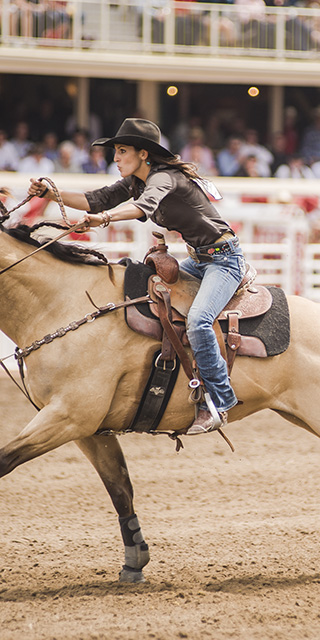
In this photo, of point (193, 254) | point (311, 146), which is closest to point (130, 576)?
point (193, 254)

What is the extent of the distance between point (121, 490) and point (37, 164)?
10.1 m

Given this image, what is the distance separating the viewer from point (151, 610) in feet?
13.2

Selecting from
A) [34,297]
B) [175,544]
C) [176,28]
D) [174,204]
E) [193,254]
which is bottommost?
[175,544]

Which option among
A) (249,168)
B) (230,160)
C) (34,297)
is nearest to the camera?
(34,297)

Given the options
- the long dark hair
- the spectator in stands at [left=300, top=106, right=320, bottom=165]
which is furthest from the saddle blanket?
the spectator in stands at [left=300, top=106, right=320, bottom=165]

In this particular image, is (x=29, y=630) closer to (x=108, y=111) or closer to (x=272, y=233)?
(x=272, y=233)

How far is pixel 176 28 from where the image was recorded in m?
15.9

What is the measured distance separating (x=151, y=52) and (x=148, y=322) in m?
13.0

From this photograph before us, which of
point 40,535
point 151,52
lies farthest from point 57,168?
point 40,535

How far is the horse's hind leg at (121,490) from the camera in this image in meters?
4.47

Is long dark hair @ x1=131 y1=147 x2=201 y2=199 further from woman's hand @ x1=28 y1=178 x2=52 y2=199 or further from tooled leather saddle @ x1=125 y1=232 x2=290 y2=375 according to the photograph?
woman's hand @ x1=28 y1=178 x2=52 y2=199

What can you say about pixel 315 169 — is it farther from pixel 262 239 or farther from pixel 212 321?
pixel 212 321

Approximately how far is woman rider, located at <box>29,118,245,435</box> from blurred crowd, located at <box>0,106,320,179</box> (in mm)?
8870

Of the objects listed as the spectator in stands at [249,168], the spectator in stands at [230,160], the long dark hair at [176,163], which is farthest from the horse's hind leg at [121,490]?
the spectator in stands at [230,160]
